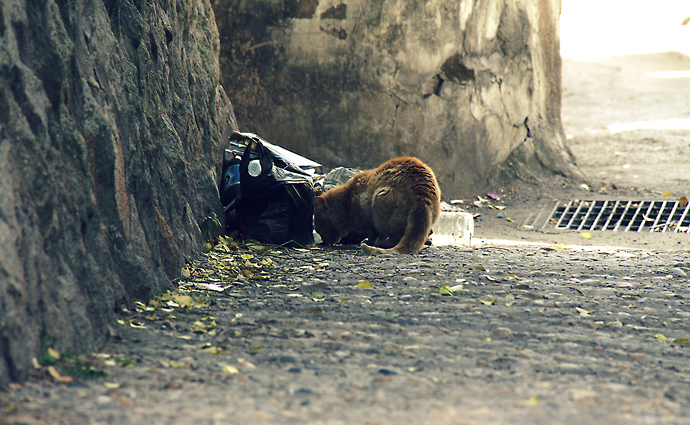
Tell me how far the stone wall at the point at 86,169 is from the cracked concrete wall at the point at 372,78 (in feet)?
8.75

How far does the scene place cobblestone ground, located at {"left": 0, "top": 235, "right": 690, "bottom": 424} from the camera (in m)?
1.91

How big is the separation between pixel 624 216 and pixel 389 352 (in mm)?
5351

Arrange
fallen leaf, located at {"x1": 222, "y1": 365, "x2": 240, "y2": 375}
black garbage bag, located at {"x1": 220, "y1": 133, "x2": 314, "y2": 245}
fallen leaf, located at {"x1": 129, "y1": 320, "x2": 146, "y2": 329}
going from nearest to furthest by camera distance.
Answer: fallen leaf, located at {"x1": 222, "y1": 365, "x2": 240, "y2": 375} < fallen leaf, located at {"x1": 129, "y1": 320, "x2": 146, "y2": 329} < black garbage bag, located at {"x1": 220, "y1": 133, "x2": 314, "y2": 245}

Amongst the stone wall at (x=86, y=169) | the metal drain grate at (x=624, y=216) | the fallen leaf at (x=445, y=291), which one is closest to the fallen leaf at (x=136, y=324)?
the stone wall at (x=86, y=169)

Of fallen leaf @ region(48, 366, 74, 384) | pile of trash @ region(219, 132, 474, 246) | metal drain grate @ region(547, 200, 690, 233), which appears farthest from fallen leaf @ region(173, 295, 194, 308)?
metal drain grate @ region(547, 200, 690, 233)

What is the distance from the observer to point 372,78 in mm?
7035

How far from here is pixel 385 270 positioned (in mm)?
4000

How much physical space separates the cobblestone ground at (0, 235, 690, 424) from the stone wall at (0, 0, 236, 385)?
18 centimetres

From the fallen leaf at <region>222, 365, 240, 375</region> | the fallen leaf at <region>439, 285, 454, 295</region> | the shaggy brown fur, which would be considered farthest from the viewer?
the shaggy brown fur

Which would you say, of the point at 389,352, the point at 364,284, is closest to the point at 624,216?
the point at 364,284

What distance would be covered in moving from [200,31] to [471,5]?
381cm

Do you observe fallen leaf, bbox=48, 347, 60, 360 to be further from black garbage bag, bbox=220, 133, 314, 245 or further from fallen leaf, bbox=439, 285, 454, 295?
black garbage bag, bbox=220, 133, 314, 245

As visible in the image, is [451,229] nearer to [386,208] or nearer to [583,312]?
[386,208]

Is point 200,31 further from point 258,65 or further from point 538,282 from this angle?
point 538,282
